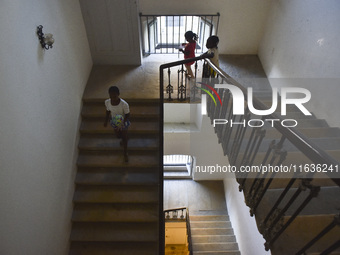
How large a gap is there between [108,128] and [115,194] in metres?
1.09

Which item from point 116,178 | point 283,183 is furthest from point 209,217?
point 283,183

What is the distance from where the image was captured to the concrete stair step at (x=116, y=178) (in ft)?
11.5

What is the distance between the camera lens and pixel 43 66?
8.51 feet

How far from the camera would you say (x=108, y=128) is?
378 cm

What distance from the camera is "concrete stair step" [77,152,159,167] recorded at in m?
3.59

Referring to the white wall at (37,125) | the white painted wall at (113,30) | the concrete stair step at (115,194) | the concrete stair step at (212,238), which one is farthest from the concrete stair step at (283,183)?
the concrete stair step at (212,238)

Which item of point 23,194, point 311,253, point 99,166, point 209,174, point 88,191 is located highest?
point 209,174

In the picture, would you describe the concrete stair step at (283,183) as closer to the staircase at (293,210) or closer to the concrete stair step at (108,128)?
the staircase at (293,210)

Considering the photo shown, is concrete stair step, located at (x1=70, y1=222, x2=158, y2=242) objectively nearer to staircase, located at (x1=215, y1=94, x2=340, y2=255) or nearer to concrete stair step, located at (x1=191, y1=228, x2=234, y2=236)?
staircase, located at (x1=215, y1=94, x2=340, y2=255)

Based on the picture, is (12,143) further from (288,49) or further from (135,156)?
(288,49)

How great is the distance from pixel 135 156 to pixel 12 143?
74.5 inches

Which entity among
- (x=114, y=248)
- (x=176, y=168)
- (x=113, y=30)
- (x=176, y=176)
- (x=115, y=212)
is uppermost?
(x=113, y=30)

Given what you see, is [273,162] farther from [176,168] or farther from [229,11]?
[176,168]

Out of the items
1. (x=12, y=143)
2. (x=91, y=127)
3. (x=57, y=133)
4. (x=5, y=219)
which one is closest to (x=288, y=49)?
(x=91, y=127)
